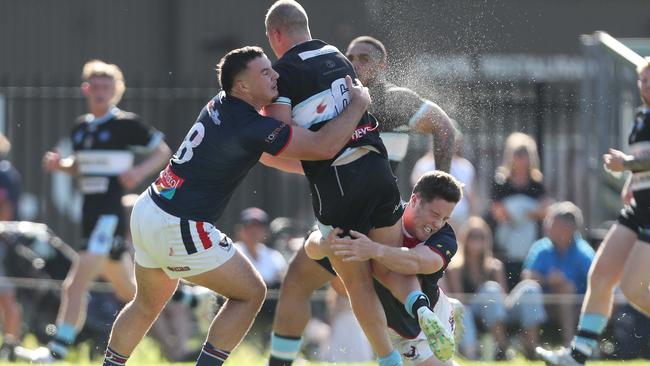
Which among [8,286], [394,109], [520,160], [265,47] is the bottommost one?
[8,286]

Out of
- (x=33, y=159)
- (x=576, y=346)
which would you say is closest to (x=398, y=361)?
(x=576, y=346)

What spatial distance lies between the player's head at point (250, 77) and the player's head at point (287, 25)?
378 millimetres

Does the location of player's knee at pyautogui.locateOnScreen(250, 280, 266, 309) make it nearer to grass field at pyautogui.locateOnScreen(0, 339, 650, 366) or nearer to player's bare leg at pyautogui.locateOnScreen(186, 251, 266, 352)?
player's bare leg at pyautogui.locateOnScreen(186, 251, 266, 352)

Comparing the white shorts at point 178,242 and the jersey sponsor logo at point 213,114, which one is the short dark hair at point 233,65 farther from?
the white shorts at point 178,242

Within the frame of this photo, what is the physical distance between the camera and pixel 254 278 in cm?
759

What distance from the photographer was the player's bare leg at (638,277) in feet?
29.6

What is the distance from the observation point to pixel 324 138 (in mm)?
7430

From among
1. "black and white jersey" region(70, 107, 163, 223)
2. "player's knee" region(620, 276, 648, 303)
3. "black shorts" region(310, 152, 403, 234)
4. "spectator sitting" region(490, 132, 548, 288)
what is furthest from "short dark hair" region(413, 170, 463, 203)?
"spectator sitting" region(490, 132, 548, 288)

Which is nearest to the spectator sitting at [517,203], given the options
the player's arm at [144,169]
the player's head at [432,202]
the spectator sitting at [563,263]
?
the spectator sitting at [563,263]

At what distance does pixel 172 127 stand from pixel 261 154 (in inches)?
330

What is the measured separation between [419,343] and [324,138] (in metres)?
1.26

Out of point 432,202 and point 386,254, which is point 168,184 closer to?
point 386,254

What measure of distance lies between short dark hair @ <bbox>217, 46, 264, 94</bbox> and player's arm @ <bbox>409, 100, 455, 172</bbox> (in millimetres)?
1471

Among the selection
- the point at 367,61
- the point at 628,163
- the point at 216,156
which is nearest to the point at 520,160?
the point at 628,163
